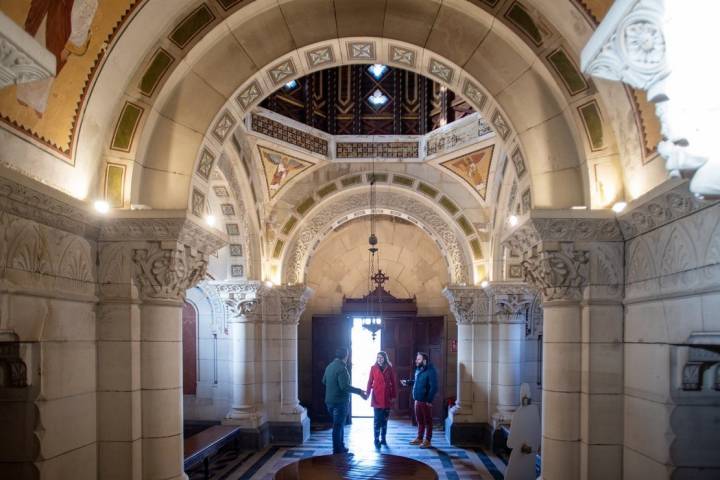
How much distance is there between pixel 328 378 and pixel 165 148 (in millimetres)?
4667

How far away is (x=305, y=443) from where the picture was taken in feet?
35.2

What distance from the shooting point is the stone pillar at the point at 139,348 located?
4.57m

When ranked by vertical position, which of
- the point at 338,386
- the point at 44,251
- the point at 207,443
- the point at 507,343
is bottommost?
the point at 207,443

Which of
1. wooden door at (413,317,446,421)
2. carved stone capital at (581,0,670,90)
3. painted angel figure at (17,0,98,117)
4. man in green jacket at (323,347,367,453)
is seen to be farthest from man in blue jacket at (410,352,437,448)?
carved stone capital at (581,0,670,90)

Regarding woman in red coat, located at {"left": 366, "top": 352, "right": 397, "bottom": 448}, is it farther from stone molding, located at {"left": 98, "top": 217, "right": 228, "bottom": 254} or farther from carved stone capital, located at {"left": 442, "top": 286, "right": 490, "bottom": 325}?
stone molding, located at {"left": 98, "top": 217, "right": 228, "bottom": 254}

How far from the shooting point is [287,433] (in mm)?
10648

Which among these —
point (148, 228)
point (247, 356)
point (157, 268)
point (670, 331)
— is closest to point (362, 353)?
point (247, 356)

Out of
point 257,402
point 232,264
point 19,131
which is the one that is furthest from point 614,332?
point 257,402

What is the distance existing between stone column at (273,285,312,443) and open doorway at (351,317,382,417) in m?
2.98

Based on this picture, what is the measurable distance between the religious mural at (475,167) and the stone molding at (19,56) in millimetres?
7882

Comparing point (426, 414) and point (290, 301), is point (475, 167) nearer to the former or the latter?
point (290, 301)

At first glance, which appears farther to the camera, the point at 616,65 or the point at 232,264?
the point at 232,264

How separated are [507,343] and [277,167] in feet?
16.7

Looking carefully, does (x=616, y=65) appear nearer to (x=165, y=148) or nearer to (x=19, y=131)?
(x=19, y=131)
